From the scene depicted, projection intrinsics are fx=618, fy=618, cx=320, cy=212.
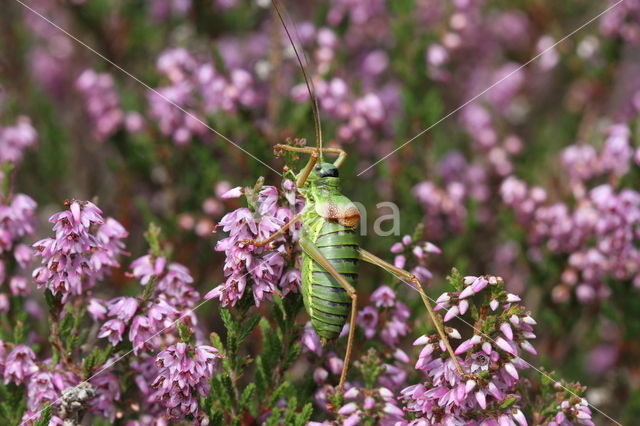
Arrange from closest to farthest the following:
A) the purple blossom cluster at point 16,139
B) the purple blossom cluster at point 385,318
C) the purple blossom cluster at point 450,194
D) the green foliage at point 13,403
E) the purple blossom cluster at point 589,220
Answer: the green foliage at point 13,403 < the purple blossom cluster at point 385,318 < the purple blossom cluster at point 589,220 < the purple blossom cluster at point 16,139 < the purple blossom cluster at point 450,194

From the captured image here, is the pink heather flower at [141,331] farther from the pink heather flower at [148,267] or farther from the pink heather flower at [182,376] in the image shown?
the pink heather flower at [148,267]


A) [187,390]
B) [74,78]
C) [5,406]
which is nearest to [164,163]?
[74,78]

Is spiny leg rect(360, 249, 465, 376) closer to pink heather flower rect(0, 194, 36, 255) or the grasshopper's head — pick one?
the grasshopper's head

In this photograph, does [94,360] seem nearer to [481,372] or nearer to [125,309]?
[125,309]

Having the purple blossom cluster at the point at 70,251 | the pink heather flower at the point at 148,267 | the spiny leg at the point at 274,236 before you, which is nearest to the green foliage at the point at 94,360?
the purple blossom cluster at the point at 70,251

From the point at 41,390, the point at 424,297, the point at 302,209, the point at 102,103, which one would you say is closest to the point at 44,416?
the point at 41,390

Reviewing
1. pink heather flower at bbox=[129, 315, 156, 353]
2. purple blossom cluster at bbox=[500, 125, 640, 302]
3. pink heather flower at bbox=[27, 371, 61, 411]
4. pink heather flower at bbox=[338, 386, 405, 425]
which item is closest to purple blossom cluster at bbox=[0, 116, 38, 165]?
pink heather flower at bbox=[27, 371, 61, 411]
